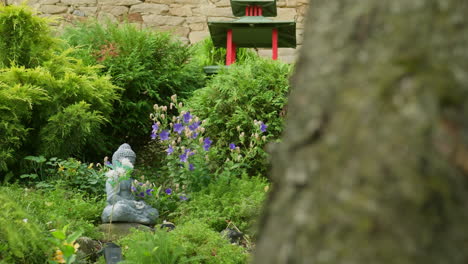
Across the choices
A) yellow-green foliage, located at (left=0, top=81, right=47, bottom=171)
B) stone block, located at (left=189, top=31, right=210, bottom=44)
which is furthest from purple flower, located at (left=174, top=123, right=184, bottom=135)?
stone block, located at (left=189, top=31, right=210, bottom=44)

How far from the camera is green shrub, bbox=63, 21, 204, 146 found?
283 inches

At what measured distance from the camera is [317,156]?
2.41ft

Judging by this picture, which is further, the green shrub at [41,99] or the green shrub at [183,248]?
the green shrub at [41,99]

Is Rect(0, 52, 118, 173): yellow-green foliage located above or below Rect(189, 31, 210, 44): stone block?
below

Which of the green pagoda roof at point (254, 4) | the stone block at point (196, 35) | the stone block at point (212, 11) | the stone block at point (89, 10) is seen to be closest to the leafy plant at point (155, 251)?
the green pagoda roof at point (254, 4)

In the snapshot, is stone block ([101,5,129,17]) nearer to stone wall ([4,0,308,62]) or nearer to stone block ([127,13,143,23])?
stone wall ([4,0,308,62])

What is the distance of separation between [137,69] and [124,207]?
3.09 metres

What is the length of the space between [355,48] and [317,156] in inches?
5.8

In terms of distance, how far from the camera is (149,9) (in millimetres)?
11070

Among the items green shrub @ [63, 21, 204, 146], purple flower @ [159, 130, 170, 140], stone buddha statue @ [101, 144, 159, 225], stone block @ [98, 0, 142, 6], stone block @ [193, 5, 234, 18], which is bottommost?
stone buddha statue @ [101, 144, 159, 225]

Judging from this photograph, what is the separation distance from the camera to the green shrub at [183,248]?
3041mm

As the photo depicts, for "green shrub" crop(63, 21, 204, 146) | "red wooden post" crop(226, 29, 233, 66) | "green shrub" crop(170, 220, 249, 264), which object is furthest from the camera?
"red wooden post" crop(226, 29, 233, 66)

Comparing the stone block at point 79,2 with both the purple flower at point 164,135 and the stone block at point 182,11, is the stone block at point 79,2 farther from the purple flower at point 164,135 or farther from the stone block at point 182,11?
the purple flower at point 164,135

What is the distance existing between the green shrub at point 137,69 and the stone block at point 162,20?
3.04 m
